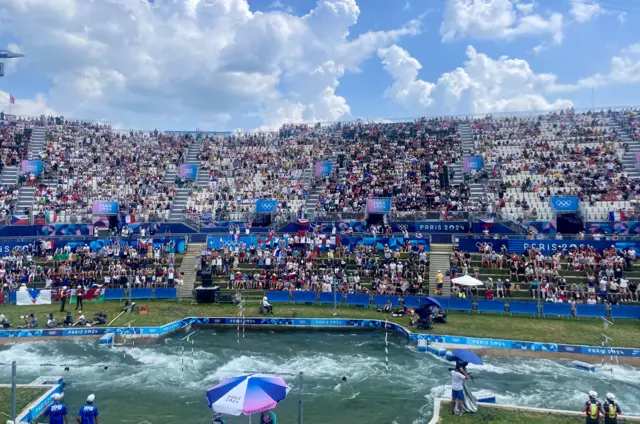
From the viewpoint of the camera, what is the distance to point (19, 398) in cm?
1770

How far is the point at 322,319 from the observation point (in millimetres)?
29156

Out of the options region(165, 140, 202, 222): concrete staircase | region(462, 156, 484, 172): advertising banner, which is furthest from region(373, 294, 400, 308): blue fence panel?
region(462, 156, 484, 172): advertising banner

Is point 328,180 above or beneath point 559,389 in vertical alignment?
above

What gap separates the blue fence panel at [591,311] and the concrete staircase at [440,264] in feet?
26.2

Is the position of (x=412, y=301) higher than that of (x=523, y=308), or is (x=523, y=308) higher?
(x=412, y=301)

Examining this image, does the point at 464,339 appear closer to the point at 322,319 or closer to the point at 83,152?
Answer: the point at 322,319

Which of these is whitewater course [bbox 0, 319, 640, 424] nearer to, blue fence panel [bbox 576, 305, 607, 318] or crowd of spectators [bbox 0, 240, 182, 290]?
blue fence panel [bbox 576, 305, 607, 318]

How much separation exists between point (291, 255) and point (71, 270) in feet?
56.6

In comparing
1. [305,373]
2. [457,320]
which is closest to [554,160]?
[457,320]

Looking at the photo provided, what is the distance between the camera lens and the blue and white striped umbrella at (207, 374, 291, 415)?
12.5 metres

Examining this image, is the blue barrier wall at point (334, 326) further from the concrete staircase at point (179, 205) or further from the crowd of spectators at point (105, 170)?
the crowd of spectators at point (105, 170)

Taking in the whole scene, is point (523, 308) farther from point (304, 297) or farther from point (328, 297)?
point (304, 297)

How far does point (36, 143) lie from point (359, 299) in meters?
48.6

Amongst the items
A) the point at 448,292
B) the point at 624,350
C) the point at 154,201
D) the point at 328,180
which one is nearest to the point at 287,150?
the point at 328,180
